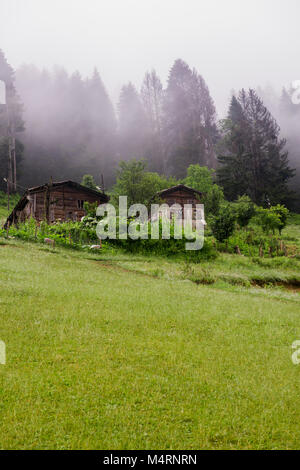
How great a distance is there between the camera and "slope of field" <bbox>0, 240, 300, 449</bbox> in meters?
4.30

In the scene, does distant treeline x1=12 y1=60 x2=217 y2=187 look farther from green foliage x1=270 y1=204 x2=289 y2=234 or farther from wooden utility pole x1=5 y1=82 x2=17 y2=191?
green foliage x1=270 y1=204 x2=289 y2=234

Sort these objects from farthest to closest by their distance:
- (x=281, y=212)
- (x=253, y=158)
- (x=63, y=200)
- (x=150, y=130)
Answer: (x=150, y=130) → (x=253, y=158) → (x=63, y=200) → (x=281, y=212)

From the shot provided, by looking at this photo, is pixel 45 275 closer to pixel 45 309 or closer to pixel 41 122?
pixel 45 309

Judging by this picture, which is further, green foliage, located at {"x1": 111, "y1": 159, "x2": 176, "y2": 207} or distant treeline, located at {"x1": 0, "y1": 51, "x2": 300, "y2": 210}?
distant treeline, located at {"x1": 0, "y1": 51, "x2": 300, "y2": 210}

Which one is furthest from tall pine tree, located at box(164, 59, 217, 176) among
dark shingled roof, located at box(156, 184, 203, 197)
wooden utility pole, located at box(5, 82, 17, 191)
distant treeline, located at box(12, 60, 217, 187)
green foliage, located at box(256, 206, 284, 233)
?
green foliage, located at box(256, 206, 284, 233)

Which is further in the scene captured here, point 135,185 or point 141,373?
point 135,185

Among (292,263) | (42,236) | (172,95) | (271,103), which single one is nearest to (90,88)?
(172,95)

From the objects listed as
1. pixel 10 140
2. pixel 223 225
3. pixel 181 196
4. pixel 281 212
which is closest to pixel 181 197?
pixel 181 196

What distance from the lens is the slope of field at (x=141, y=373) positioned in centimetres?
430

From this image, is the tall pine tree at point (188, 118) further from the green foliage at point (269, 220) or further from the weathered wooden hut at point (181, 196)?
the green foliage at point (269, 220)

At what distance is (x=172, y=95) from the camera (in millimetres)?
78375

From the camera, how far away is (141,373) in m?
5.71

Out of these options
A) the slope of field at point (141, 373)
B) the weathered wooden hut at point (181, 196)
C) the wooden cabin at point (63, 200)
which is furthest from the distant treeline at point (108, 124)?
the slope of field at point (141, 373)

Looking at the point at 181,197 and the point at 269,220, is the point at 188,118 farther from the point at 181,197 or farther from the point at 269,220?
the point at 269,220
